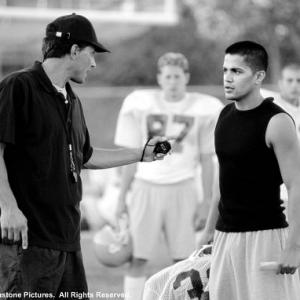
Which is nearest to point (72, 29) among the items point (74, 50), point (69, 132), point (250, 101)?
point (74, 50)

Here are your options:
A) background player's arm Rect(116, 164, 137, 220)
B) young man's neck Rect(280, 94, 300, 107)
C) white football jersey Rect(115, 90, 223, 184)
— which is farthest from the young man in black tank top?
background player's arm Rect(116, 164, 137, 220)

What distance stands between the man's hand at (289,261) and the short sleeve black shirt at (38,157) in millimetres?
1062

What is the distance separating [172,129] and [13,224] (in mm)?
3067

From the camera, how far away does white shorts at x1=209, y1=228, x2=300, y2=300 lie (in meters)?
4.16

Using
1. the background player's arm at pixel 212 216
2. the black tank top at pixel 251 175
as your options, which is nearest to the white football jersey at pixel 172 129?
the background player's arm at pixel 212 216

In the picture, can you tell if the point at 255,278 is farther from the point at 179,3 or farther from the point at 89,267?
the point at 179,3

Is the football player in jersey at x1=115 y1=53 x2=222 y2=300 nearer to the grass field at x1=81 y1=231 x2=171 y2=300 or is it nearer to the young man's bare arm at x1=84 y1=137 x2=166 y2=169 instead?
the grass field at x1=81 y1=231 x2=171 y2=300

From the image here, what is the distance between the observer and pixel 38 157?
4121 mm

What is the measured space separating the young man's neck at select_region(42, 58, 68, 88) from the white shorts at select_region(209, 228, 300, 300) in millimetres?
1150

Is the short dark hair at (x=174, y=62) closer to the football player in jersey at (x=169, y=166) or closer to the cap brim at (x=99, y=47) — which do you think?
the football player in jersey at (x=169, y=166)

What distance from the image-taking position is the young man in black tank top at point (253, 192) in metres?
4.12

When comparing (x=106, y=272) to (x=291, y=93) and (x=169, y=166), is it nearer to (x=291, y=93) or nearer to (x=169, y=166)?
(x=169, y=166)

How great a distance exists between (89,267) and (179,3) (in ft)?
80.8

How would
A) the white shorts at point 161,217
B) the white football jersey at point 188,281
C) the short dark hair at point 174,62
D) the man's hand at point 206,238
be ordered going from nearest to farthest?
1. the white football jersey at point 188,281
2. the man's hand at point 206,238
3. the white shorts at point 161,217
4. the short dark hair at point 174,62
